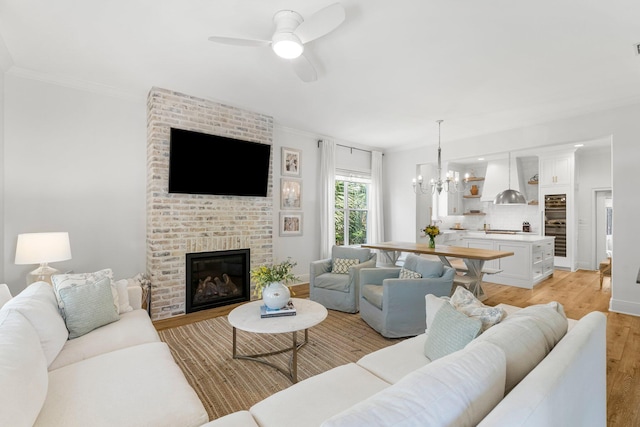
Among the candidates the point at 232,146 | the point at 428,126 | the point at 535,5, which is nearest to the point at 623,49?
the point at 535,5

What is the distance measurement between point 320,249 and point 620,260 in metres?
4.32

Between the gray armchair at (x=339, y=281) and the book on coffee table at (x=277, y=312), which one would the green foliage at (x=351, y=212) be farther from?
the book on coffee table at (x=277, y=312)

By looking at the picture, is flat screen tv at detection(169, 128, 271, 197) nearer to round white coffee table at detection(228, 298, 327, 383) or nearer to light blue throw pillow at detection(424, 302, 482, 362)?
round white coffee table at detection(228, 298, 327, 383)

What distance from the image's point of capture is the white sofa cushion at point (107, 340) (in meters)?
1.89

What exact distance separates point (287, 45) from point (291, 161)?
3.10m

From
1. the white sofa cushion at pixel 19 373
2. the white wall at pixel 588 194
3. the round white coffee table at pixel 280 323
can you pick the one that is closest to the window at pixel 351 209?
the round white coffee table at pixel 280 323

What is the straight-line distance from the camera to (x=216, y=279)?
4.30 m

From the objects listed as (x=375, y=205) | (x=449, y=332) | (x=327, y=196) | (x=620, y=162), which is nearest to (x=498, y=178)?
(x=375, y=205)

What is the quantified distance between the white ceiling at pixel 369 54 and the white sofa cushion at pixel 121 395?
243cm

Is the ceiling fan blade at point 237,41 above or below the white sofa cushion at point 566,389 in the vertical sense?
above

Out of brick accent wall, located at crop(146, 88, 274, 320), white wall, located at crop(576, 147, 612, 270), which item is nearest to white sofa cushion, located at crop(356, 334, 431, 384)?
brick accent wall, located at crop(146, 88, 274, 320)

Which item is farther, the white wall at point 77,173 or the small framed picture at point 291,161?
the small framed picture at point 291,161

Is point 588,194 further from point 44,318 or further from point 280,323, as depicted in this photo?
point 44,318

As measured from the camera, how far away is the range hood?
760 centimetres
